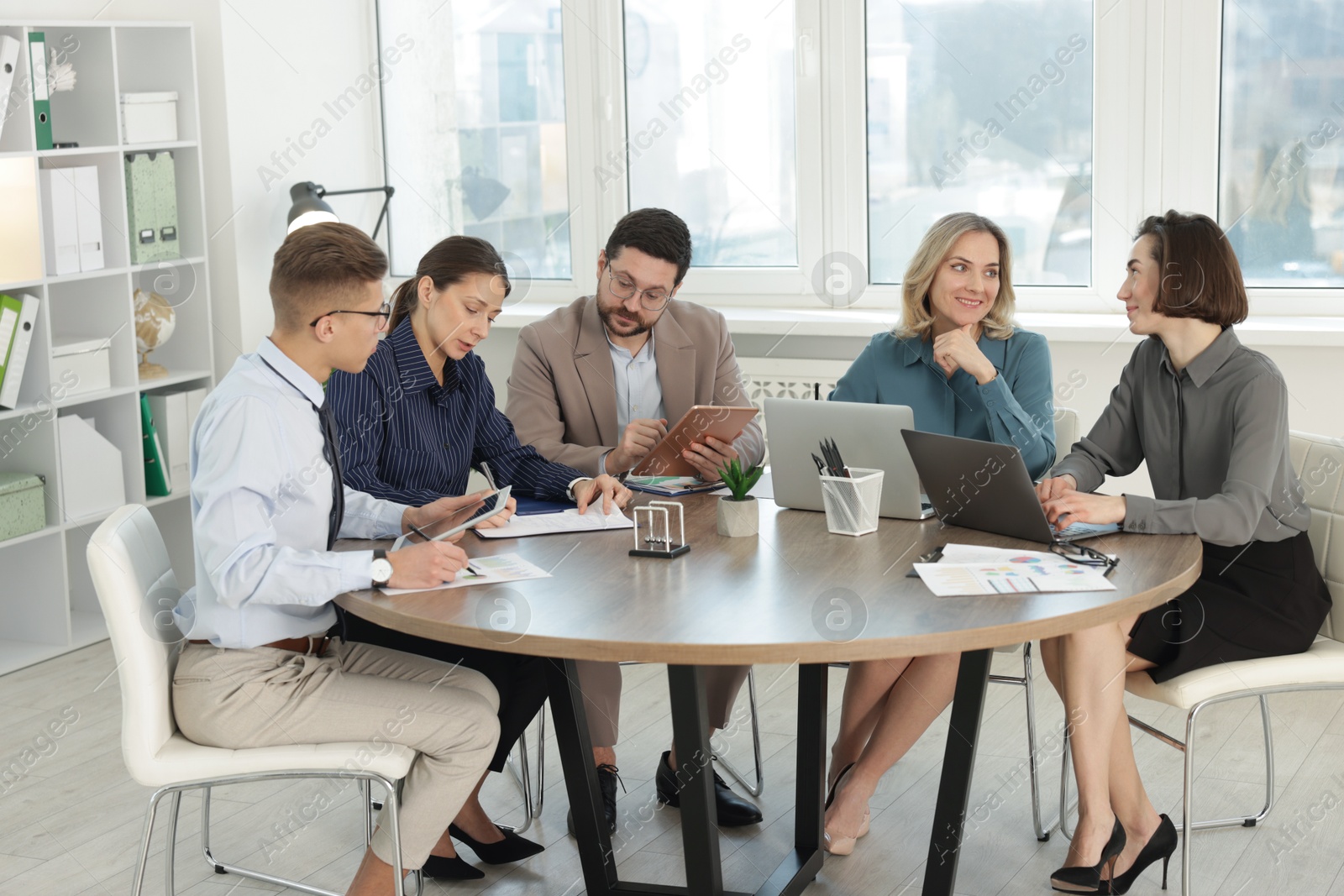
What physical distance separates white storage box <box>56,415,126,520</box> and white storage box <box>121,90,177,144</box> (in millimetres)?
872

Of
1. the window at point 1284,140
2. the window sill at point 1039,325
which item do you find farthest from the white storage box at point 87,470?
the window at point 1284,140

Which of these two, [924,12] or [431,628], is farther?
[924,12]

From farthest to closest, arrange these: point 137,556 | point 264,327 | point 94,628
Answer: point 264,327 < point 94,628 < point 137,556

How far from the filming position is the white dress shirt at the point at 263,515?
1951 millimetres

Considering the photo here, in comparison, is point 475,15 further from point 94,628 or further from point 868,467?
point 868,467

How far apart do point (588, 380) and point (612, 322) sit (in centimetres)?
14

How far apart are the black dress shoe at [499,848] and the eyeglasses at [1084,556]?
1201mm

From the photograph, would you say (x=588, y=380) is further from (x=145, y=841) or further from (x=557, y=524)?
(x=145, y=841)

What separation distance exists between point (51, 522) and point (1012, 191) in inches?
119

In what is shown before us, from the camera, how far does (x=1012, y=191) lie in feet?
13.6

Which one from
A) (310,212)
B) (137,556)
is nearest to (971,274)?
(137,556)

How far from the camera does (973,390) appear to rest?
276cm

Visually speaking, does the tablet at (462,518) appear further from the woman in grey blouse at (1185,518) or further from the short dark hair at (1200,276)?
the short dark hair at (1200,276)

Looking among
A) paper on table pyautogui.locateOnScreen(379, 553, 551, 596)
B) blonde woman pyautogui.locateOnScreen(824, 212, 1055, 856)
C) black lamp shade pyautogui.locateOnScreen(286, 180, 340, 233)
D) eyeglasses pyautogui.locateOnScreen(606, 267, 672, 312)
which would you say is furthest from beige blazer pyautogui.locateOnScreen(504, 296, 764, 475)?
black lamp shade pyautogui.locateOnScreen(286, 180, 340, 233)
